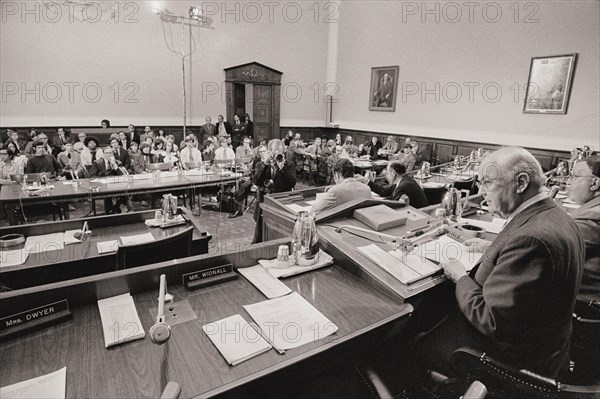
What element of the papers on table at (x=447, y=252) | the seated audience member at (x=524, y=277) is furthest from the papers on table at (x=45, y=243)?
the seated audience member at (x=524, y=277)

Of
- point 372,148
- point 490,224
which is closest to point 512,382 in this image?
point 490,224

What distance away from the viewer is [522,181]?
1697 millimetres

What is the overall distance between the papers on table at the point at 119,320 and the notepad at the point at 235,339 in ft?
0.89

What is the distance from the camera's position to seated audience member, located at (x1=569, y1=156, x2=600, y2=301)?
7.43ft

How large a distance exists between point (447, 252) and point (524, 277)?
27.3 inches

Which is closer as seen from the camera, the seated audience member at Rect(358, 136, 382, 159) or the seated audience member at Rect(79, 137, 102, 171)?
the seated audience member at Rect(79, 137, 102, 171)

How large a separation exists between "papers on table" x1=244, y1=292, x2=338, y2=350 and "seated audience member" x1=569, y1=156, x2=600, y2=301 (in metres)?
1.76

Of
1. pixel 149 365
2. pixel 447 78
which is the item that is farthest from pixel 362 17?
pixel 149 365

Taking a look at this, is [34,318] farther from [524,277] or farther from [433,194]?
[433,194]

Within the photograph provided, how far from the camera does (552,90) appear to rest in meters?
7.96

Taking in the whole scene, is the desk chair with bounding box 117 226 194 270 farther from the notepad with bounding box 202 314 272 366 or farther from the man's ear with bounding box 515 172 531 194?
the man's ear with bounding box 515 172 531 194

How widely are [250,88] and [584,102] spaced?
31.8ft

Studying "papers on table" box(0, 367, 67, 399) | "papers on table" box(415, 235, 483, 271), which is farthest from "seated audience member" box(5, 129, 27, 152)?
"papers on table" box(415, 235, 483, 271)

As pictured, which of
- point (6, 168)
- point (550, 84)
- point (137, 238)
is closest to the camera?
point (137, 238)
